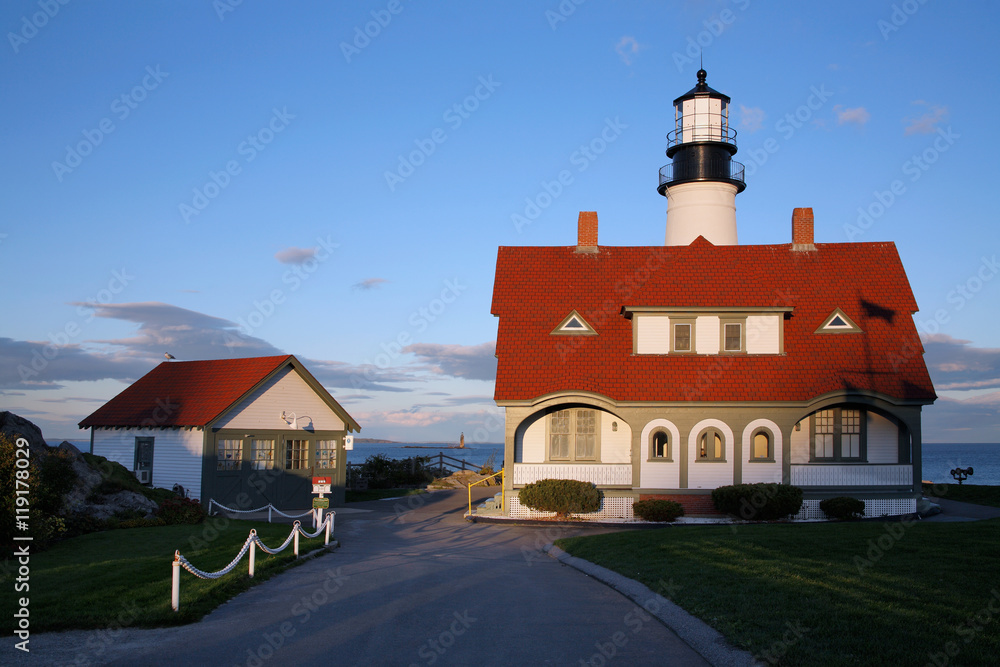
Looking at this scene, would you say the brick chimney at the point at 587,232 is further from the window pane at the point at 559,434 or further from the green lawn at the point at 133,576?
the green lawn at the point at 133,576

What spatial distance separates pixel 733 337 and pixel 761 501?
5.55m

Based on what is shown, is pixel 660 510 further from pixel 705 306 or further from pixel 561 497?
pixel 705 306

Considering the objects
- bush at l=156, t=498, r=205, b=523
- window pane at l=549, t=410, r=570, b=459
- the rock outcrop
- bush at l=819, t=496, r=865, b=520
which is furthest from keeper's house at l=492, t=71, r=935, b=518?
the rock outcrop

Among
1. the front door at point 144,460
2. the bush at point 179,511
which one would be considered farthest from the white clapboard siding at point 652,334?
the front door at point 144,460

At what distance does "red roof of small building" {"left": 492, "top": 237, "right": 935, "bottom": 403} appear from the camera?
24.9 meters

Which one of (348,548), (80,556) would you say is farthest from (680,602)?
(80,556)

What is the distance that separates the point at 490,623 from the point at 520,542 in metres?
9.61

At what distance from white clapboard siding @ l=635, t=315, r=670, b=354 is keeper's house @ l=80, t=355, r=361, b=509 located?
33.1ft

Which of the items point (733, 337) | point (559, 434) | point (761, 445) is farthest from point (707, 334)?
point (559, 434)

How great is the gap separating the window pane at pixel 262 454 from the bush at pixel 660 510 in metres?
11.6

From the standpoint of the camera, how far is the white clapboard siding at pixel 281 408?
2550cm

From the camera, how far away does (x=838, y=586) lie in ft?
35.3

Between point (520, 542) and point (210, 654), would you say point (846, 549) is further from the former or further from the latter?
point (210, 654)

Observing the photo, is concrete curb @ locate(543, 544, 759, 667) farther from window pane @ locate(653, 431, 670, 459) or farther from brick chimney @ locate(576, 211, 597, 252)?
brick chimney @ locate(576, 211, 597, 252)
